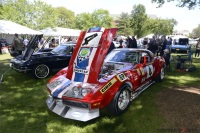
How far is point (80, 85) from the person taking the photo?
3840mm

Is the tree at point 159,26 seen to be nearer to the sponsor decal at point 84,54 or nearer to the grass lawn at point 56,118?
the grass lawn at point 56,118

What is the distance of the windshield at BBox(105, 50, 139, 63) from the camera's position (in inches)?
210

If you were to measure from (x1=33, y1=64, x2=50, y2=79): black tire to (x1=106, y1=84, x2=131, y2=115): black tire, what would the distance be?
4.52 metres

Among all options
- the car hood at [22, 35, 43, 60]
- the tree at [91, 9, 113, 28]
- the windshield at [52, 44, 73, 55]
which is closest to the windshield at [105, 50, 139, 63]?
the windshield at [52, 44, 73, 55]

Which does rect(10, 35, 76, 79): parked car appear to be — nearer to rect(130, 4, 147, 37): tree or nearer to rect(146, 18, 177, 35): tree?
rect(130, 4, 147, 37): tree

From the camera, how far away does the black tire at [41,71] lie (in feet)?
24.4

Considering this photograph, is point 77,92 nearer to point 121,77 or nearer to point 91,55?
point 91,55

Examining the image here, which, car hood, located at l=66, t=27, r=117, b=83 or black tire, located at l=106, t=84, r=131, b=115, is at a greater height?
car hood, located at l=66, t=27, r=117, b=83

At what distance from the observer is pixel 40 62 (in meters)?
7.46

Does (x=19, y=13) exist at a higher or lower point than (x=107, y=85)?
higher

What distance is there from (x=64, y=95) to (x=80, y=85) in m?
0.40

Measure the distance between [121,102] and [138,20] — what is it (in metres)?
58.9

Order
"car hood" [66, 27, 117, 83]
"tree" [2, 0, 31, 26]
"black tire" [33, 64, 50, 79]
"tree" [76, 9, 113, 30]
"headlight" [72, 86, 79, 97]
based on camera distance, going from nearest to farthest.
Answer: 1. "headlight" [72, 86, 79, 97]
2. "car hood" [66, 27, 117, 83]
3. "black tire" [33, 64, 50, 79]
4. "tree" [2, 0, 31, 26]
5. "tree" [76, 9, 113, 30]

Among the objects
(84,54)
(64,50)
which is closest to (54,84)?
(84,54)
